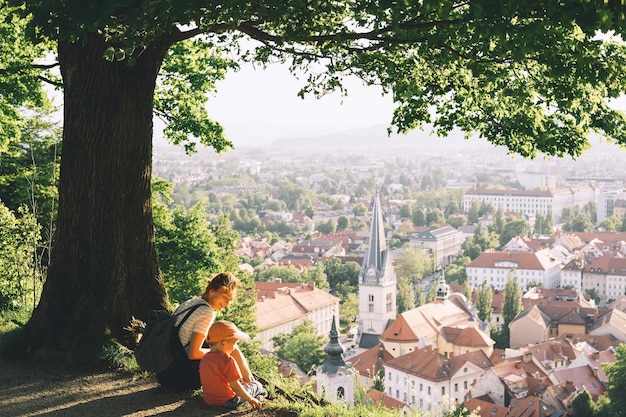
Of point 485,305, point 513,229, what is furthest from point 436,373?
point 513,229

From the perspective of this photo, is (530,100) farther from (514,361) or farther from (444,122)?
(514,361)

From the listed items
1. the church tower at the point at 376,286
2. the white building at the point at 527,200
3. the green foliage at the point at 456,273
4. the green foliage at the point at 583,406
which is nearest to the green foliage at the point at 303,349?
the green foliage at the point at 583,406

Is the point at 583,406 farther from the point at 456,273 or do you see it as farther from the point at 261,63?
the point at 456,273

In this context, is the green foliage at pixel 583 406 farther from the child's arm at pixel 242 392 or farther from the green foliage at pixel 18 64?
the child's arm at pixel 242 392

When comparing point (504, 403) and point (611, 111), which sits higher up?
point (611, 111)

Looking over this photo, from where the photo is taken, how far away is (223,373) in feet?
11.8

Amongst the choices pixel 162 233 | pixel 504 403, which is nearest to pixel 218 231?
pixel 162 233

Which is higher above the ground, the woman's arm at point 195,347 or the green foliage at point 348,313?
the woman's arm at point 195,347

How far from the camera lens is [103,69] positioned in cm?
440

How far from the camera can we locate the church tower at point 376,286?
5000cm

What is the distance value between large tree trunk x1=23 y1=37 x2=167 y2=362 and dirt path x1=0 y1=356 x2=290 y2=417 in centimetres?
26

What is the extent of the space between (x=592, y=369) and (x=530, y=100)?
29161 mm

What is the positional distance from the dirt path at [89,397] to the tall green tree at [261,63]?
236 millimetres

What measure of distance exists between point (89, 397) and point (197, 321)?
25.6 inches
